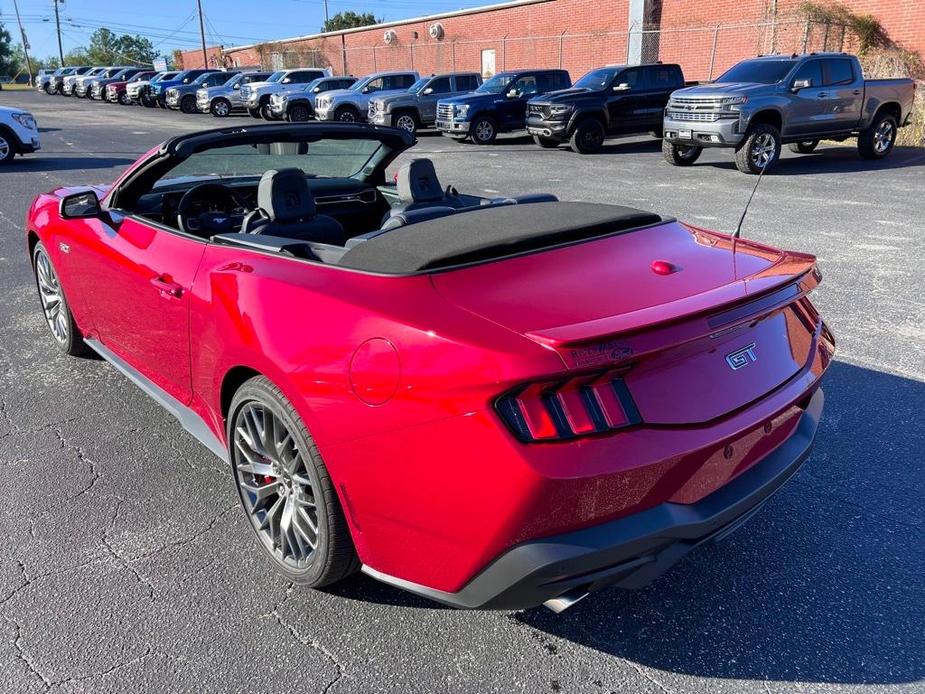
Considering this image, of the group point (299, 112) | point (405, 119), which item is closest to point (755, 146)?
point (405, 119)

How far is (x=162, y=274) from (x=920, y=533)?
3.29 metres

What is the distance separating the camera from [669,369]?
2.09 meters

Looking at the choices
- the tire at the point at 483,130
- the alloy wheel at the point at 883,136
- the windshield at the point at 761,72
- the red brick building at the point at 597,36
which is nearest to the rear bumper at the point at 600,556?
the windshield at the point at 761,72

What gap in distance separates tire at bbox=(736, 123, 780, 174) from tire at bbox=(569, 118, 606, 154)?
439 centimetres

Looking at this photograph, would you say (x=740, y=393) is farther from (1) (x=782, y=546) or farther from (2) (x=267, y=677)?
(2) (x=267, y=677)

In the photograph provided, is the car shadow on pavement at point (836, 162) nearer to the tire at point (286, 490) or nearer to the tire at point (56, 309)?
the tire at point (56, 309)

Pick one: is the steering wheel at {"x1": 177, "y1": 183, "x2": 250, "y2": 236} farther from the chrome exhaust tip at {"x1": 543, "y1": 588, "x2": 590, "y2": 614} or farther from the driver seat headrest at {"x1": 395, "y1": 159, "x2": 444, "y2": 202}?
the chrome exhaust tip at {"x1": 543, "y1": 588, "x2": 590, "y2": 614}

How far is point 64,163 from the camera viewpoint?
51.0 ft

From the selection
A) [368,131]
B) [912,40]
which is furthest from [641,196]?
[912,40]

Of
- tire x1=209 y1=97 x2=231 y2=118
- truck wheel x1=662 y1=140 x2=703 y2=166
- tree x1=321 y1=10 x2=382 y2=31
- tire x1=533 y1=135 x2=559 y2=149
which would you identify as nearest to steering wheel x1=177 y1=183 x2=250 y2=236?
truck wheel x1=662 y1=140 x2=703 y2=166

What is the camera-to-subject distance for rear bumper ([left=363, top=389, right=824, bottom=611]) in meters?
1.94

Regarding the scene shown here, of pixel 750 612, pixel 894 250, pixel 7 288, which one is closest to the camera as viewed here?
pixel 750 612

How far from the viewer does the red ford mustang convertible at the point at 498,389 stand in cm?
194

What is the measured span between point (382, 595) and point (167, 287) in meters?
1.56
